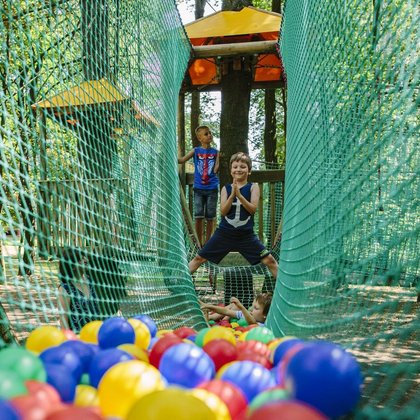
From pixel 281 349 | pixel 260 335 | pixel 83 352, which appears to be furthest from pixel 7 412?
pixel 260 335

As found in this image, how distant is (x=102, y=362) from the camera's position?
126 centimetres

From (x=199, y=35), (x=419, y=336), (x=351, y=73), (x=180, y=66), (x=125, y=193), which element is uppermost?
(x=199, y=35)

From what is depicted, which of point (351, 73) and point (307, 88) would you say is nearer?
point (351, 73)

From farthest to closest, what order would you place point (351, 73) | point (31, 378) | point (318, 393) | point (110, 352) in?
point (351, 73) < point (110, 352) < point (31, 378) < point (318, 393)

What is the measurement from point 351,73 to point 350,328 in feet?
4.46

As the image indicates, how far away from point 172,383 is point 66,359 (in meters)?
0.27

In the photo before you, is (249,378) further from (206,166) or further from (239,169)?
(206,166)

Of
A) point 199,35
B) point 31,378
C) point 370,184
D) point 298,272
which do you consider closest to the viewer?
point 31,378

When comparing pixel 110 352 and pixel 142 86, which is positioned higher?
pixel 142 86

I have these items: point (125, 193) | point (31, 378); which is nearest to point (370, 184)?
point (125, 193)

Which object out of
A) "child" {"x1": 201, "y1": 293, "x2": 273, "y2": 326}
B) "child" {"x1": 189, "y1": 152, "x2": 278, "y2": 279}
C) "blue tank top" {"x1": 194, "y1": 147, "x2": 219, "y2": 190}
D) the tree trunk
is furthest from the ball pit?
"blue tank top" {"x1": 194, "y1": 147, "x2": 219, "y2": 190}

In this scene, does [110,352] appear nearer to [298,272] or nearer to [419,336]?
[298,272]

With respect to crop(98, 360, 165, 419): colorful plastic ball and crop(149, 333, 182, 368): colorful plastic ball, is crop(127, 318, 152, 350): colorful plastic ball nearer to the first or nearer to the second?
crop(149, 333, 182, 368): colorful plastic ball

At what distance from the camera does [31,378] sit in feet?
3.53
